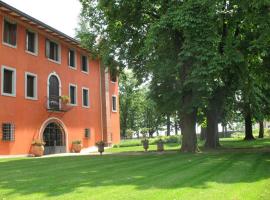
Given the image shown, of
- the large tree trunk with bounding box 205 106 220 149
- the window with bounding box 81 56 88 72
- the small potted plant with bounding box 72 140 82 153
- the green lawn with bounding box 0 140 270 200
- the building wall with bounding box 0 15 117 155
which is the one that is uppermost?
the window with bounding box 81 56 88 72

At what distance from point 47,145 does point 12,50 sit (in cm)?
835

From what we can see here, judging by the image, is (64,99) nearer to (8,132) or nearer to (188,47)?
(8,132)

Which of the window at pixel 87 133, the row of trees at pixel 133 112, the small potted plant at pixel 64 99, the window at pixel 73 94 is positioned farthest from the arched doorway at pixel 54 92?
the row of trees at pixel 133 112

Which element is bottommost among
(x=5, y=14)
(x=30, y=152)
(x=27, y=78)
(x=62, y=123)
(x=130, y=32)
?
(x=30, y=152)

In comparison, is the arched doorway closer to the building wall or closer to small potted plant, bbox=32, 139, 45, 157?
the building wall

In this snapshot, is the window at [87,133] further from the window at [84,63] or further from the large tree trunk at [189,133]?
the large tree trunk at [189,133]

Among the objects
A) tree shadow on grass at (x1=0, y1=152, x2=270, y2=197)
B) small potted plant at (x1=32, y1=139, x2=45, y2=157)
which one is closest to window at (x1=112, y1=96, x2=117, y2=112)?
small potted plant at (x1=32, y1=139, x2=45, y2=157)

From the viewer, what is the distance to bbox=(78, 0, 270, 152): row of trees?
2148 centimetres

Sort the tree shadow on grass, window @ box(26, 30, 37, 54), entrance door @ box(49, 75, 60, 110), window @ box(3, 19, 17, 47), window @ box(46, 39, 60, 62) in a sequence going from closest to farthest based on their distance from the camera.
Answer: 1. the tree shadow on grass
2. window @ box(3, 19, 17, 47)
3. window @ box(26, 30, 37, 54)
4. entrance door @ box(49, 75, 60, 110)
5. window @ box(46, 39, 60, 62)

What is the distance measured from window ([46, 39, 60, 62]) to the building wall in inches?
21.2

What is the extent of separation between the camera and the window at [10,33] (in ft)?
96.4

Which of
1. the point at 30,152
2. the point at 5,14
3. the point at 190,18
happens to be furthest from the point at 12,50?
the point at 190,18

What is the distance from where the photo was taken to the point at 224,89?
2686cm

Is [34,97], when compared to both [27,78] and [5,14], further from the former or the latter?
[5,14]
